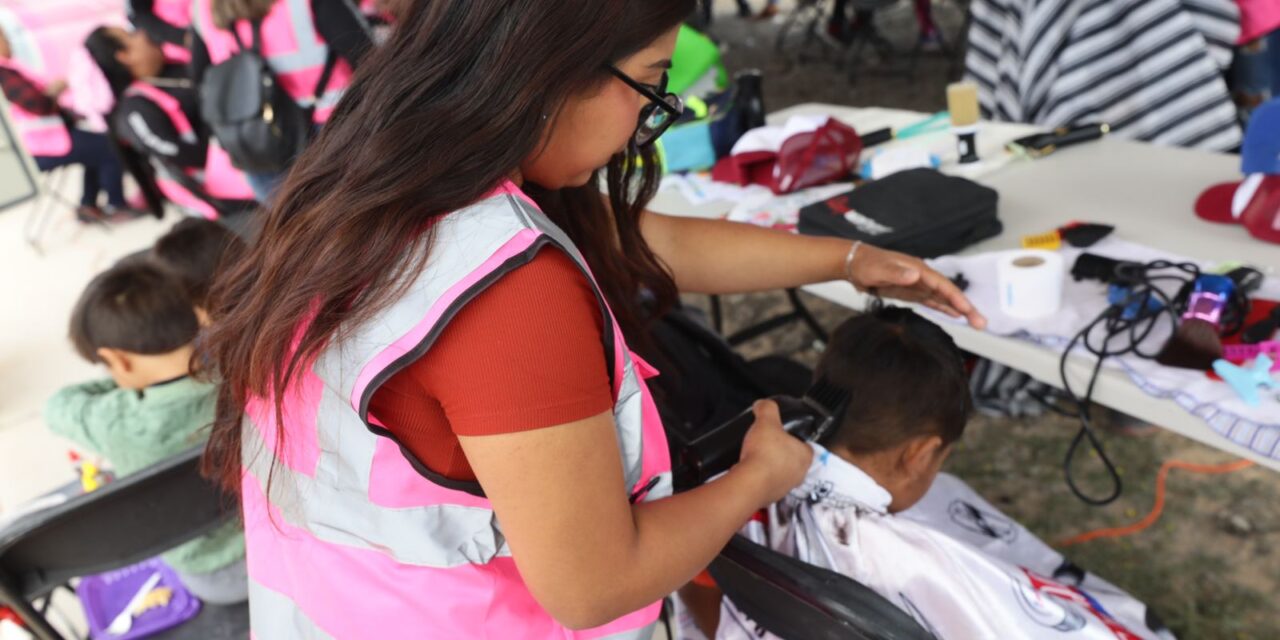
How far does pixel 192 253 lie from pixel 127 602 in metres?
0.74

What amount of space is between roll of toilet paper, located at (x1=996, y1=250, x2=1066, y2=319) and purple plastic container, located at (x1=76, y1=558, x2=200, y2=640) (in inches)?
60.5

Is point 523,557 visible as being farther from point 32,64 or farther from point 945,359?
point 32,64

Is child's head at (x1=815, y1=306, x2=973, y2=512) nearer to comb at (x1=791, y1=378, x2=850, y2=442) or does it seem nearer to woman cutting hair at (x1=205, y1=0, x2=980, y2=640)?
comb at (x1=791, y1=378, x2=850, y2=442)

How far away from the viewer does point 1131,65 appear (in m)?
2.30

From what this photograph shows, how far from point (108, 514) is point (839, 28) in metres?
5.86

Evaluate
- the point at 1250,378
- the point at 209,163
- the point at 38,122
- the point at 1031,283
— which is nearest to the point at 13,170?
the point at 209,163

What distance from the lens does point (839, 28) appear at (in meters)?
6.27

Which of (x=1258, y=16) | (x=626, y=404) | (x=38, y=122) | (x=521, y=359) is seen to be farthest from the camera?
(x=38, y=122)

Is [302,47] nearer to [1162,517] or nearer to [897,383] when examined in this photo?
[897,383]

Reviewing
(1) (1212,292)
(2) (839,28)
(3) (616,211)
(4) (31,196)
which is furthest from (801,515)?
(2) (839,28)

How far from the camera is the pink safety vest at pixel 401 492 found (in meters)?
0.76

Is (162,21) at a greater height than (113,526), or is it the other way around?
(162,21)

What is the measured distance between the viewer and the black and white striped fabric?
2.22 metres

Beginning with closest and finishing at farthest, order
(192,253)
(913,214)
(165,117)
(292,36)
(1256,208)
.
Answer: (1256,208)
(913,214)
(192,253)
(292,36)
(165,117)
